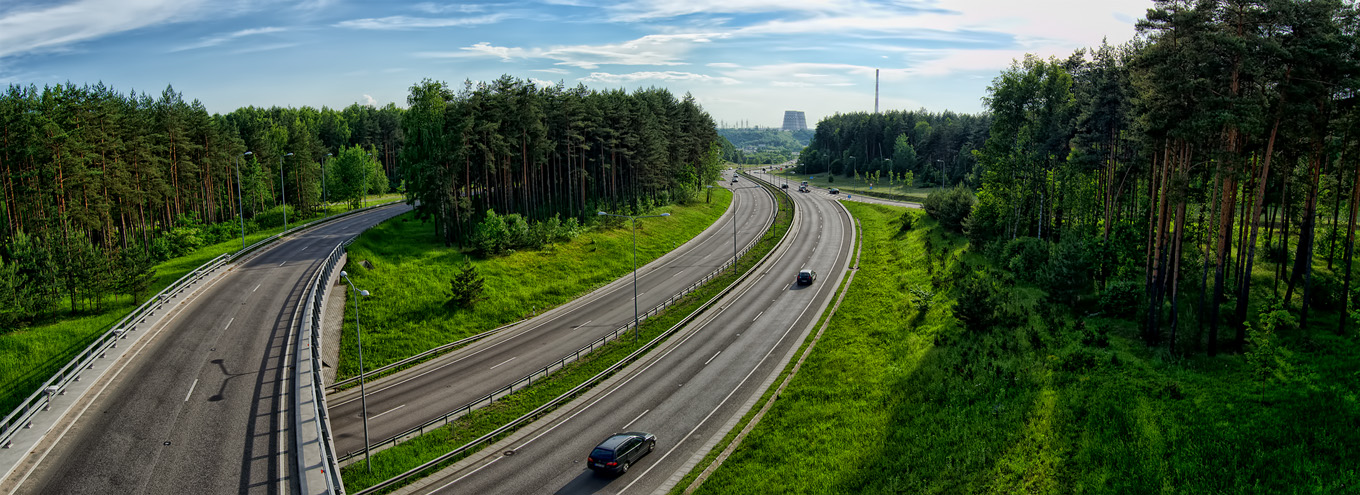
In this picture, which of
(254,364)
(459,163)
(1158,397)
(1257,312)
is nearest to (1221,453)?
(1158,397)

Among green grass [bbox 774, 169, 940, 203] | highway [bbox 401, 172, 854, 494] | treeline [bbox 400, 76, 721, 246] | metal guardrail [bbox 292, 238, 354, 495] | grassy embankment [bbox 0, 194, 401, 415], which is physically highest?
treeline [bbox 400, 76, 721, 246]

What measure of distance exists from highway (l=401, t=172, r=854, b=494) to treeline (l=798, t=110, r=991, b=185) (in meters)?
74.0

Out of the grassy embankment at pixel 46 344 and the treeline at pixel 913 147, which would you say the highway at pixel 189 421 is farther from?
the treeline at pixel 913 147

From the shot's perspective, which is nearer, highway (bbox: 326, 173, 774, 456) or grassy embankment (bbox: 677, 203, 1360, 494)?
grassy embankment (bbox: 677, 203, 1360, 494)

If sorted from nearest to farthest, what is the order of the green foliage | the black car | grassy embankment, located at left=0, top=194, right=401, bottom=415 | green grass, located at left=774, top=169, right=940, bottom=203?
1. the black car
2. grassy embankment, located at left=0, top=194, right=401, bottom=415
3. the green foliage
4. green grass, located at left=774, top=169, right=940, bottom=203

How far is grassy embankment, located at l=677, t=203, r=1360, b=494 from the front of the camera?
25.9 meters

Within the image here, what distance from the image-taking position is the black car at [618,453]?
1183 inches

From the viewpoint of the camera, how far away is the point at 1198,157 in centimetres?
3812

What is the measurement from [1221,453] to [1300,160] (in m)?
32.6

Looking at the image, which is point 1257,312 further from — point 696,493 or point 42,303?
point 42,303

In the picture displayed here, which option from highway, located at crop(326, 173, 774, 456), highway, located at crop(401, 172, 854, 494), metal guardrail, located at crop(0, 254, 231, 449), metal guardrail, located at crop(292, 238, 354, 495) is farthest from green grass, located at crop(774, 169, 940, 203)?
metal guardrail, located at crop(0, 254, 231, 449)

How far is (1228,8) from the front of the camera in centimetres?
3073

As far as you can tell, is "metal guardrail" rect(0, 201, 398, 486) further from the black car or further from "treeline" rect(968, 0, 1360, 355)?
"treeline" rect(968, 0, 1360, 355)

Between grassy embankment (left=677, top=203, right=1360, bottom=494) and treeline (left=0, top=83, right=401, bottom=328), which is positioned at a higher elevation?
treeline (left=0, top=83, right=401, bottom=328)
